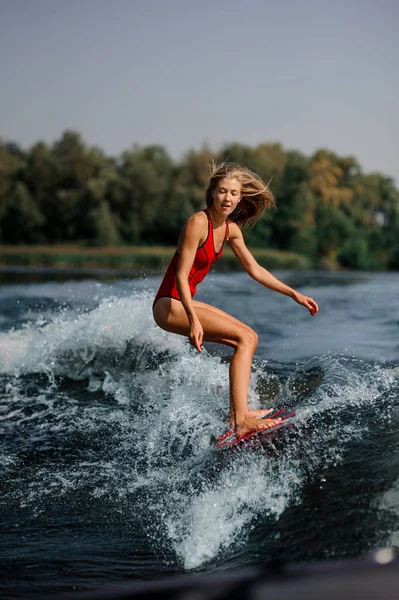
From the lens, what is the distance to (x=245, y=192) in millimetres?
4965

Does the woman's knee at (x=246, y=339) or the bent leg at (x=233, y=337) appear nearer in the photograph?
the bent leg at (x=233, y=337)

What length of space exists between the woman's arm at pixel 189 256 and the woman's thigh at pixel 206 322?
7.7 inches

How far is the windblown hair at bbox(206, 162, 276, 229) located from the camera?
486cm

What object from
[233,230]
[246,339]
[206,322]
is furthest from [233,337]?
[233,230]

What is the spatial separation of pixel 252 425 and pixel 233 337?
63 cm

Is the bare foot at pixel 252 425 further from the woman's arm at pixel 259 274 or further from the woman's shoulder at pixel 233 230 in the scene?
the woman's shoulder at pixel 233 230

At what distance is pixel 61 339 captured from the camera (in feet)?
29.3

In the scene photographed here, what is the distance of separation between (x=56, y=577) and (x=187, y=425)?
1.83m

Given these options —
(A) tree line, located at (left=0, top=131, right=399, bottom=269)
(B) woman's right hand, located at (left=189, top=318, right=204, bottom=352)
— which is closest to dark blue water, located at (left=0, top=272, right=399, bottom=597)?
(B) woman's right hand, located at (left=189, top=318, right=204, bottom=352)

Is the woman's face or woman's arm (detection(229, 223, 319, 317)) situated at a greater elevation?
the woman's face

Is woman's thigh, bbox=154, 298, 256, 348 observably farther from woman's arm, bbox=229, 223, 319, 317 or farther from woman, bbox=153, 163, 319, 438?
woman's arm, bbox=229, 223, 319, 317

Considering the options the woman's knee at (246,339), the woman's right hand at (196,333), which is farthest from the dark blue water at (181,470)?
the woman's right hand at (196,333)

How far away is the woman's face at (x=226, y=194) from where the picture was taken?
4.79m

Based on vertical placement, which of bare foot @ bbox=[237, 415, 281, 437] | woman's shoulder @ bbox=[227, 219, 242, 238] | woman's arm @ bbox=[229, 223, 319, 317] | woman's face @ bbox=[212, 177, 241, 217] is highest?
woman's face @ bbox=[212, 177, 241, 217]
